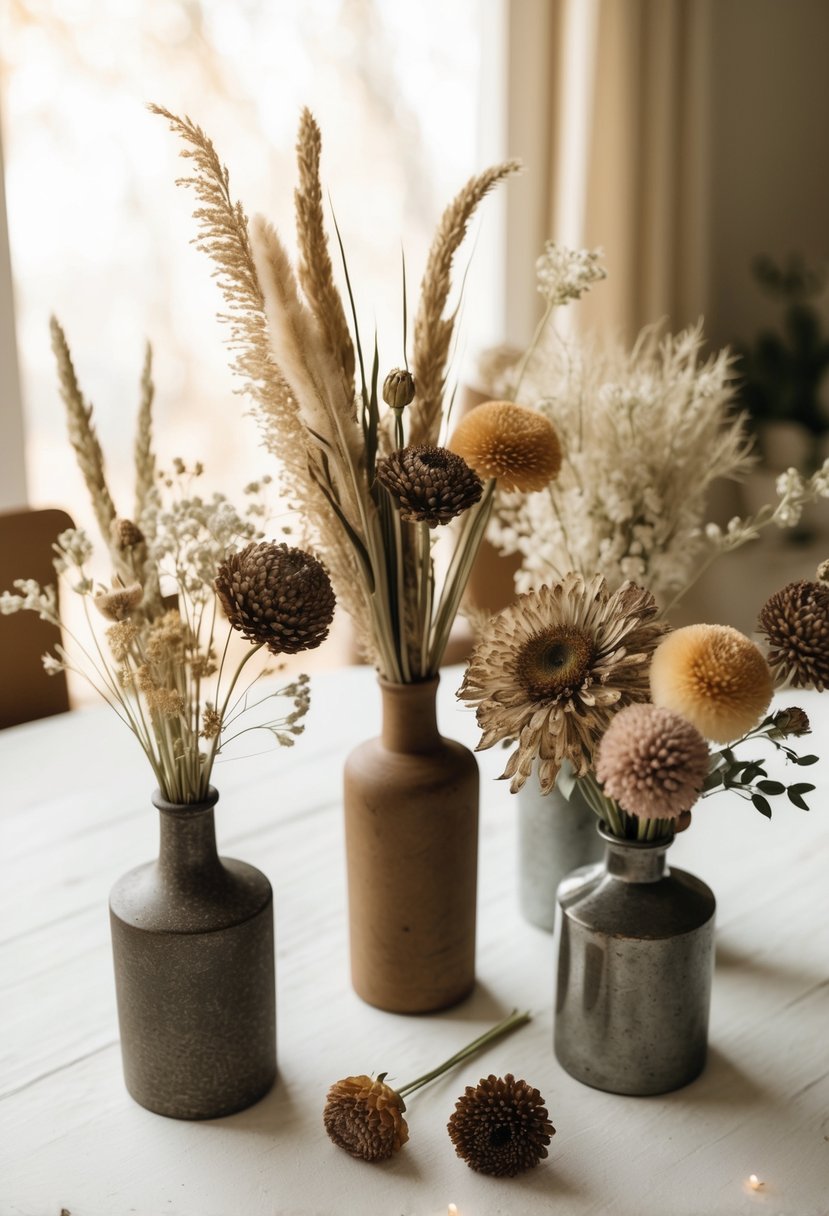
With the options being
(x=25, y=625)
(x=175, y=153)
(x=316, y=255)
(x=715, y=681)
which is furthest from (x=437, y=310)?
(x=175, y=153)

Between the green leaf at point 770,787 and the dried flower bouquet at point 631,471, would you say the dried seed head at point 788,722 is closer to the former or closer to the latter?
the green leaf at point 770,787

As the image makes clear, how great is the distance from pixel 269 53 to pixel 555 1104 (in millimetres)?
2776

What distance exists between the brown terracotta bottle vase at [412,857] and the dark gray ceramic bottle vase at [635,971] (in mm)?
→ 94

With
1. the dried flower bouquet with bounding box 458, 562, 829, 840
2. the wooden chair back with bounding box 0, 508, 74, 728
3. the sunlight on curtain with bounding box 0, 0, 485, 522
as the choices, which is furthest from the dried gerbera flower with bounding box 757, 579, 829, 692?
the sunlight on curtain with bounding box 0, 0, 485, 522

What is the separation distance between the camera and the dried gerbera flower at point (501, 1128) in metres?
0.69

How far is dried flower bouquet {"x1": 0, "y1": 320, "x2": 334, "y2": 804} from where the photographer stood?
25.4 inches

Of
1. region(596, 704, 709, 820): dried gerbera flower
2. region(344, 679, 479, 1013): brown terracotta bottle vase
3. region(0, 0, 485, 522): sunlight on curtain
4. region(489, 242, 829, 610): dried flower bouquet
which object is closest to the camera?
region(596, 704, 709, 820): dried gerbera flower


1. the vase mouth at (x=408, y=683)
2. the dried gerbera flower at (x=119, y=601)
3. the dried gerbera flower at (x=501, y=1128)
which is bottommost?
the dried gerbera flower at (x=501, y=1128)

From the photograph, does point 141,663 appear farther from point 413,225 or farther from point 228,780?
point 413,225

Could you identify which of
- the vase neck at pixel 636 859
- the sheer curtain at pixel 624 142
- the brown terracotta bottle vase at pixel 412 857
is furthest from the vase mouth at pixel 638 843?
the sheer curtain at pixel 624 142

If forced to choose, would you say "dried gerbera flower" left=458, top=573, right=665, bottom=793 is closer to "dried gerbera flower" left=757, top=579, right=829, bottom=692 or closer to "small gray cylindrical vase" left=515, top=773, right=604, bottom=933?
"dried gerbera flower" left=757, top=579, right=829, bottom=692

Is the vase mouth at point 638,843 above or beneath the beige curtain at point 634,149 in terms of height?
beneath

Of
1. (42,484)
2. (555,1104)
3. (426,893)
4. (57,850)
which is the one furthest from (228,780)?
(42,484)

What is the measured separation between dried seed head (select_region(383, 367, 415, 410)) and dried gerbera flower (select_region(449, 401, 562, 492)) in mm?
73
